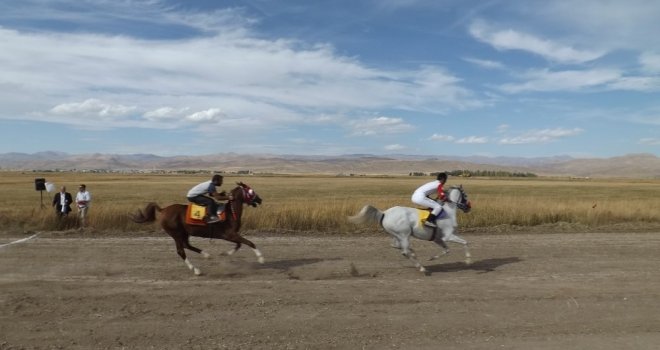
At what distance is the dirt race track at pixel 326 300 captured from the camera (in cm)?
721

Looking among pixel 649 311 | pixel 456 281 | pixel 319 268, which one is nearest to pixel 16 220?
pixel 319 268

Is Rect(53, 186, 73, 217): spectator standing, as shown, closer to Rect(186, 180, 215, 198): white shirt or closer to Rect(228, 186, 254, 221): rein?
Rect(186, 180, 215, 198): white shirt

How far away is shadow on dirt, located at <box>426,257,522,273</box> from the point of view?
1197 cm

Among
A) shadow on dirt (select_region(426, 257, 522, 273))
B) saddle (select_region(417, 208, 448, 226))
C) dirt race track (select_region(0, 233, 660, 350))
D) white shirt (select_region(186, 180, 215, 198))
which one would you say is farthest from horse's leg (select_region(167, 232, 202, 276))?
shadow on dirt (select_region(426, 257, 522, 273))

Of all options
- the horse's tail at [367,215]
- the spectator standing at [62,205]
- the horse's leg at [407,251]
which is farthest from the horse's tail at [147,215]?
the spectator standing at [62,205]

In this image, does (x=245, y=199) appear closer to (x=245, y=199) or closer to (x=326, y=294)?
(x=245, y=199)

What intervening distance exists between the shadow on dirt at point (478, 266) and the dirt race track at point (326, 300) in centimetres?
2

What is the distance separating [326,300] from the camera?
29.4 feet

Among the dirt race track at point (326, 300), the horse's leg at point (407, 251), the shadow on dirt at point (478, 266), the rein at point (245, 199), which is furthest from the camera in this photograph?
the rein at point (245, 199)

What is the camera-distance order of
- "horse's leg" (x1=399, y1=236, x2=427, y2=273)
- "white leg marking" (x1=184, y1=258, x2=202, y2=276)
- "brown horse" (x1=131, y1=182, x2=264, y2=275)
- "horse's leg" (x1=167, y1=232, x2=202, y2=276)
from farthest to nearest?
"brown horse" (x1=131, y1=182, x2=264, y2=275) < "horse's leg" (x1=399, y1=236, x2=427, y2=273) < "horse's leg" (x1=167, y1=232, x2=202, y2=276) < "white leg marking" (x1=184, y1=258, x2=202, y2=276)

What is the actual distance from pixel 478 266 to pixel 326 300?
15.9 ft

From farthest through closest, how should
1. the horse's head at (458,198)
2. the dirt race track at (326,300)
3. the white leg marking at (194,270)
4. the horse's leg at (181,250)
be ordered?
the horse's head at (458,198) < the horse's leg at (181,250) < the white leg marking at (194,270) < the dirt race track at (326,300)

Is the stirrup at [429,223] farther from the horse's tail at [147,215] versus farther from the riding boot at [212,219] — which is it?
the horse's tail at [147,215]

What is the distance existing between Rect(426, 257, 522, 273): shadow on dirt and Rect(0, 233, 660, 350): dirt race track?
0.08 feet
